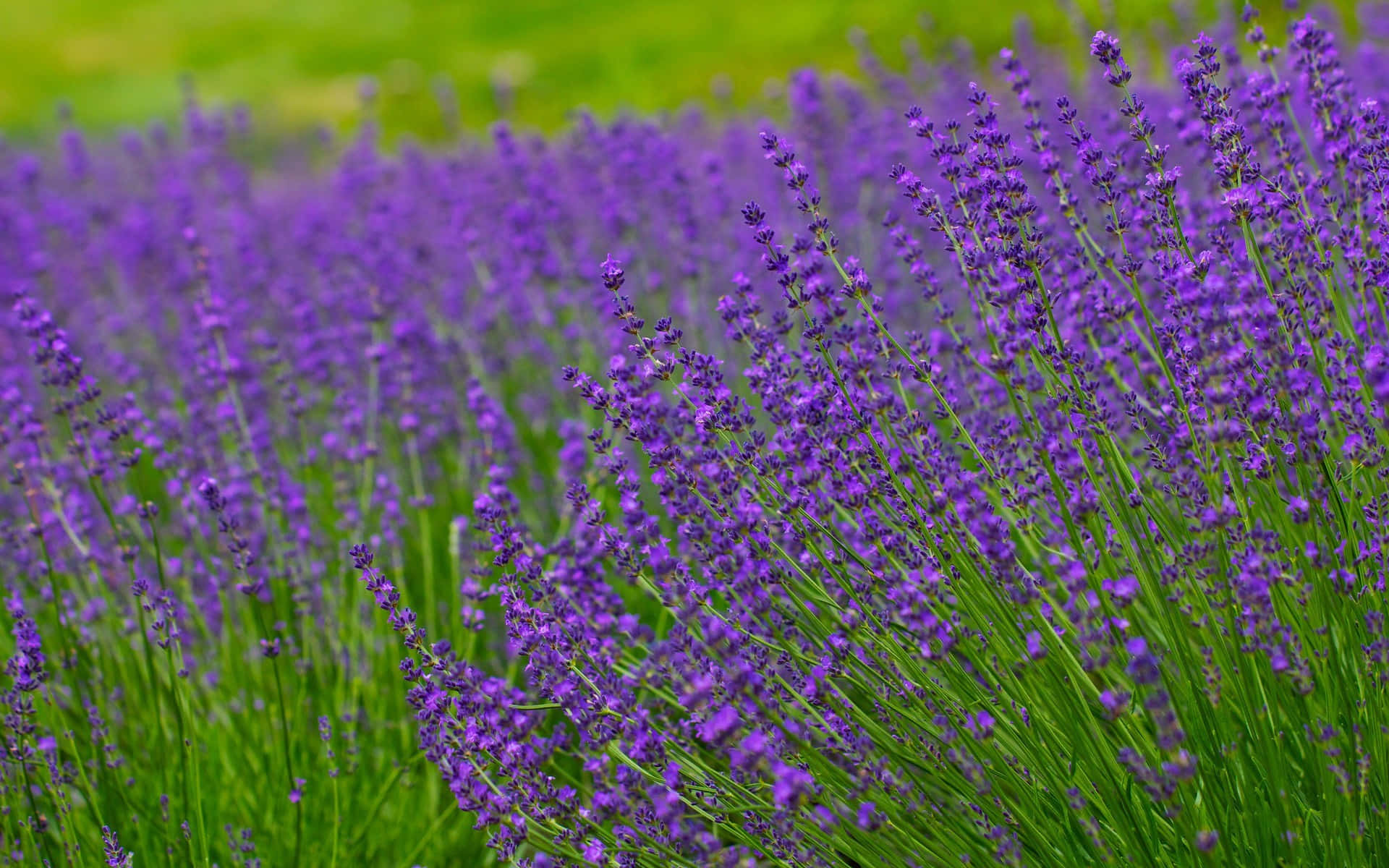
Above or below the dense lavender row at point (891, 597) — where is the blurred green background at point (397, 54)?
above

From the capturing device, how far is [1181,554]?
192cm

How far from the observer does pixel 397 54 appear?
22891 millimetres

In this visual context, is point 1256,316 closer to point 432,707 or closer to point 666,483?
point 666,483

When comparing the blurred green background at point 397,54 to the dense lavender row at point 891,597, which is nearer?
the dense lavender row at point 891,597

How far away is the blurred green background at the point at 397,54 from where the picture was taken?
732 inches

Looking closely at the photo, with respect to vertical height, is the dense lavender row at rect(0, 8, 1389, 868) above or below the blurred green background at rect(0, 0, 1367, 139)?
below

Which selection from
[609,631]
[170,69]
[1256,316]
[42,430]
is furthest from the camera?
[170,69]

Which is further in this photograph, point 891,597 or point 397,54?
point 397,54

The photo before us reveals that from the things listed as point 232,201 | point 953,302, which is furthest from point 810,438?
point 232,201

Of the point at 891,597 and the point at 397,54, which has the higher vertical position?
the point at 397,54

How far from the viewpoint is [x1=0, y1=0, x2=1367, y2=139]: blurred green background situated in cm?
1859

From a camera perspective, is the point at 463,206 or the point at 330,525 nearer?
the point at 330,525

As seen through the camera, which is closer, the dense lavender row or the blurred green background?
the dense lavender row

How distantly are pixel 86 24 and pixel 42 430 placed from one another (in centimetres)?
2609
